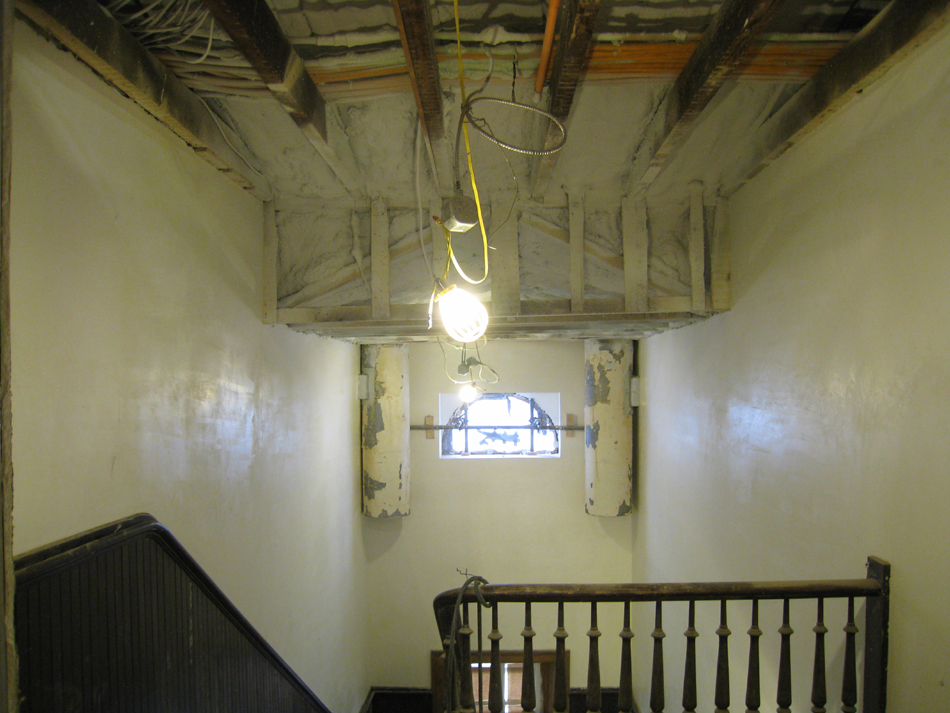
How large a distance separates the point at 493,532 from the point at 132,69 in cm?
446

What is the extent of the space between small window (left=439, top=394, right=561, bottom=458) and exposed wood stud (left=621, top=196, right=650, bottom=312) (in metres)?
2.64

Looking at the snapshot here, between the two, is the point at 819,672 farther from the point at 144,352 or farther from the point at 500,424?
the point at 500,424

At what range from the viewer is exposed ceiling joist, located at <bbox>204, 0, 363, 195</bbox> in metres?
1.29

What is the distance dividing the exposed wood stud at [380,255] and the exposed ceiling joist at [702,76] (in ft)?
3.88

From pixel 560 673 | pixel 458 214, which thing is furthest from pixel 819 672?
pixel 458 214

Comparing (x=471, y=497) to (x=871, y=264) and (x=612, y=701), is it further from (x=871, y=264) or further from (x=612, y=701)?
(x=871, y=264)

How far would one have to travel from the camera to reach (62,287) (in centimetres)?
128

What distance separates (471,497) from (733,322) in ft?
10.5

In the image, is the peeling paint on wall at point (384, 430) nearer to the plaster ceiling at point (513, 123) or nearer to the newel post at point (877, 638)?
the plaster ceiling at point (513, 123)

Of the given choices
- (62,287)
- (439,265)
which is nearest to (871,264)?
(439,265)

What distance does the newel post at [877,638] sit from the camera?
58.1 inches

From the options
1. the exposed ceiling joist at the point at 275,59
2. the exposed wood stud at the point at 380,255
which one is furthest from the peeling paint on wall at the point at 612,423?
the exposed ceiling joist at the point at 275,59

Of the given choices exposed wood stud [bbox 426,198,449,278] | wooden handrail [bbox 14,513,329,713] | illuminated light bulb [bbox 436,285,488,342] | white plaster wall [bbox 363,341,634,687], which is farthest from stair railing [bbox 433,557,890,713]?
white plaster wall [bbox 363,341,634,687]

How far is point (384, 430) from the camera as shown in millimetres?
4500
